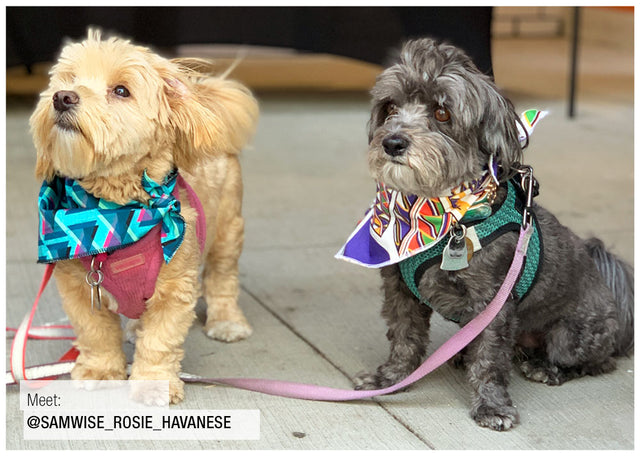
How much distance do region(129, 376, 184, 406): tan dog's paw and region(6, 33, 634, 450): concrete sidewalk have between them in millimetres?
50

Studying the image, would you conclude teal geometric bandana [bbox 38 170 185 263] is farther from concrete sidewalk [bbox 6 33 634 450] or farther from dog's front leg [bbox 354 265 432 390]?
dog's front leg [bbox 354 265 432 390]

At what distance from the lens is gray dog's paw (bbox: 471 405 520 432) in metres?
3.31

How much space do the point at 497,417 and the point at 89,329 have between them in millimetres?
1536

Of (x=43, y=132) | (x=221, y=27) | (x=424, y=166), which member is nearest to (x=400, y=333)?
(x=424, y=166)

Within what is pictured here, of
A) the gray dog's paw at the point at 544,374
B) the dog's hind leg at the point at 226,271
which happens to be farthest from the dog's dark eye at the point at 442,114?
the dog's hind leg at the point at 226,271

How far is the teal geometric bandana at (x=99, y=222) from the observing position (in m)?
3.33

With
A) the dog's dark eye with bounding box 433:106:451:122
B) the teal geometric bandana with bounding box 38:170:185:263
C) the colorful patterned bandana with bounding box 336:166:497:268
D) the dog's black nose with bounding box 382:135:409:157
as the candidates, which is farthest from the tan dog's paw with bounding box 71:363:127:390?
the dog's dark eye with bounding box 433:106:451:122

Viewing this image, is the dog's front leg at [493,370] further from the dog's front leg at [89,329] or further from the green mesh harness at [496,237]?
the dog's front leg at [89,329]

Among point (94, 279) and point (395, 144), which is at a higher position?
point (395, 144)

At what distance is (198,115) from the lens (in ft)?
11.1

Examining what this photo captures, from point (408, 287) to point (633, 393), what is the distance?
37.6 inches

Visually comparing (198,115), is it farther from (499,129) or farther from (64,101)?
(499,129)

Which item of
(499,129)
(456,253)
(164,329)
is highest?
(499,129)

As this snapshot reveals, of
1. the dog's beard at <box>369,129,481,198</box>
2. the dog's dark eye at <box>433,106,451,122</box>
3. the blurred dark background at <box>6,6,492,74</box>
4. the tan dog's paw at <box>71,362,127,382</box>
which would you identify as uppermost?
the blurred dark background at <box>6,6,492,74</box>
